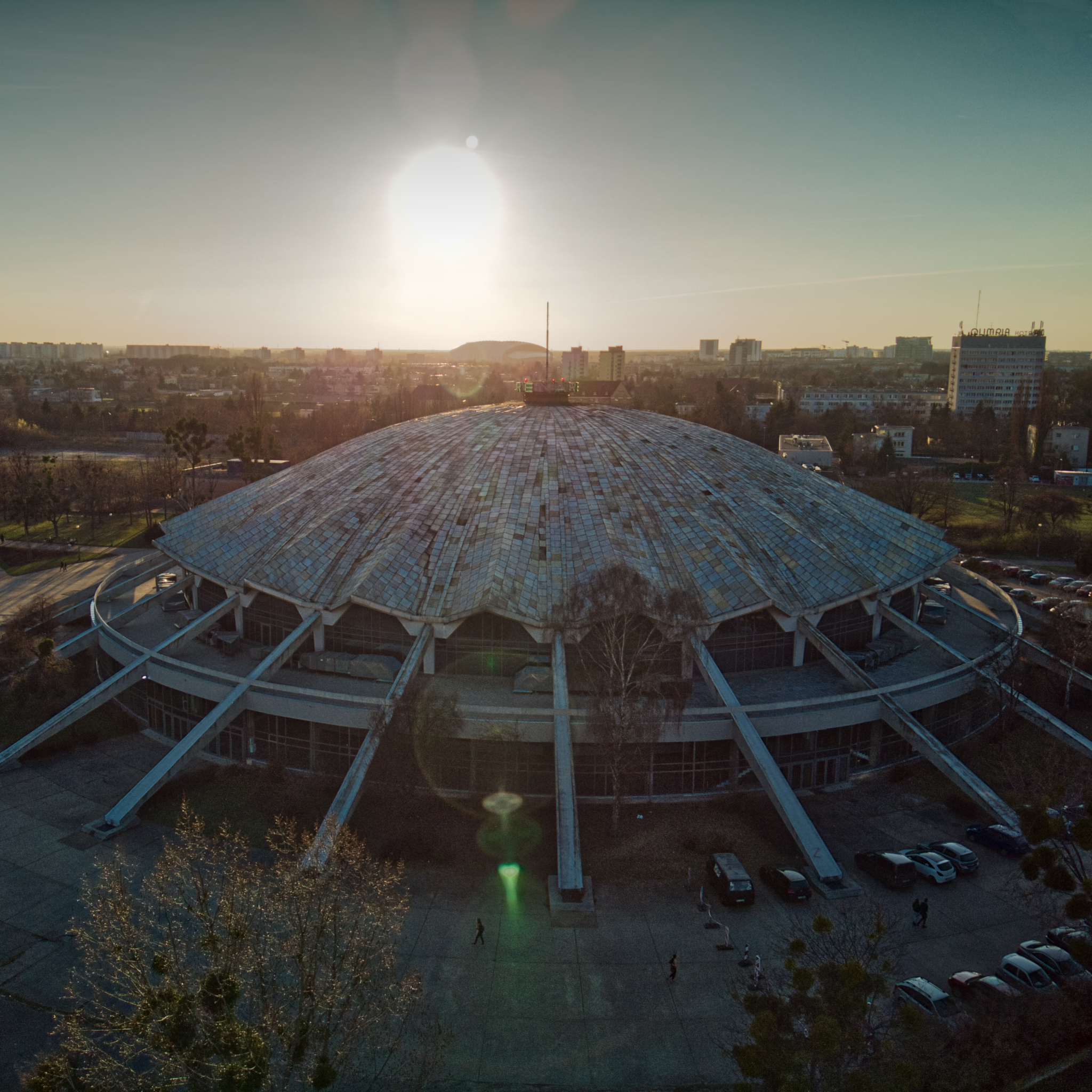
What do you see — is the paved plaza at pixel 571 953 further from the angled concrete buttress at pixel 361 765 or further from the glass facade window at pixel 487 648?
the glass facade window at pixel 487 648

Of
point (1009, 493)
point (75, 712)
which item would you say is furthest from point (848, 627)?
point (1009, 493)

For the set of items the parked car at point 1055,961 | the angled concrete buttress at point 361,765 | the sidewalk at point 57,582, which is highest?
the angled concrete buttress at point 361,765

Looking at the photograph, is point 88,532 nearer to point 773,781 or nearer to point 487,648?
point 487,648

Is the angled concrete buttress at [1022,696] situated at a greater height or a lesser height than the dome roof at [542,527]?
lesser

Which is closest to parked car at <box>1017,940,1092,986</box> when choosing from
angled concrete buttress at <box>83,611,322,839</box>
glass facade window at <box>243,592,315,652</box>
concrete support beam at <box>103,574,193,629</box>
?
angled concrete buttress at <box>83,611,322,839</box>

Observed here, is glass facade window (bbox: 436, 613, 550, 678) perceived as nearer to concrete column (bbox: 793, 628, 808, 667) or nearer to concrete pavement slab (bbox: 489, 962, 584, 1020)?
concrete column (bbox: 793, 628, 808, 667)

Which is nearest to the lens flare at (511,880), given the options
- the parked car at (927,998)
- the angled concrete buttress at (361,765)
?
the angled concrete buttress at (361,765)

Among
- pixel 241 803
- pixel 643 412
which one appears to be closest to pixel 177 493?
pixel 643 412
